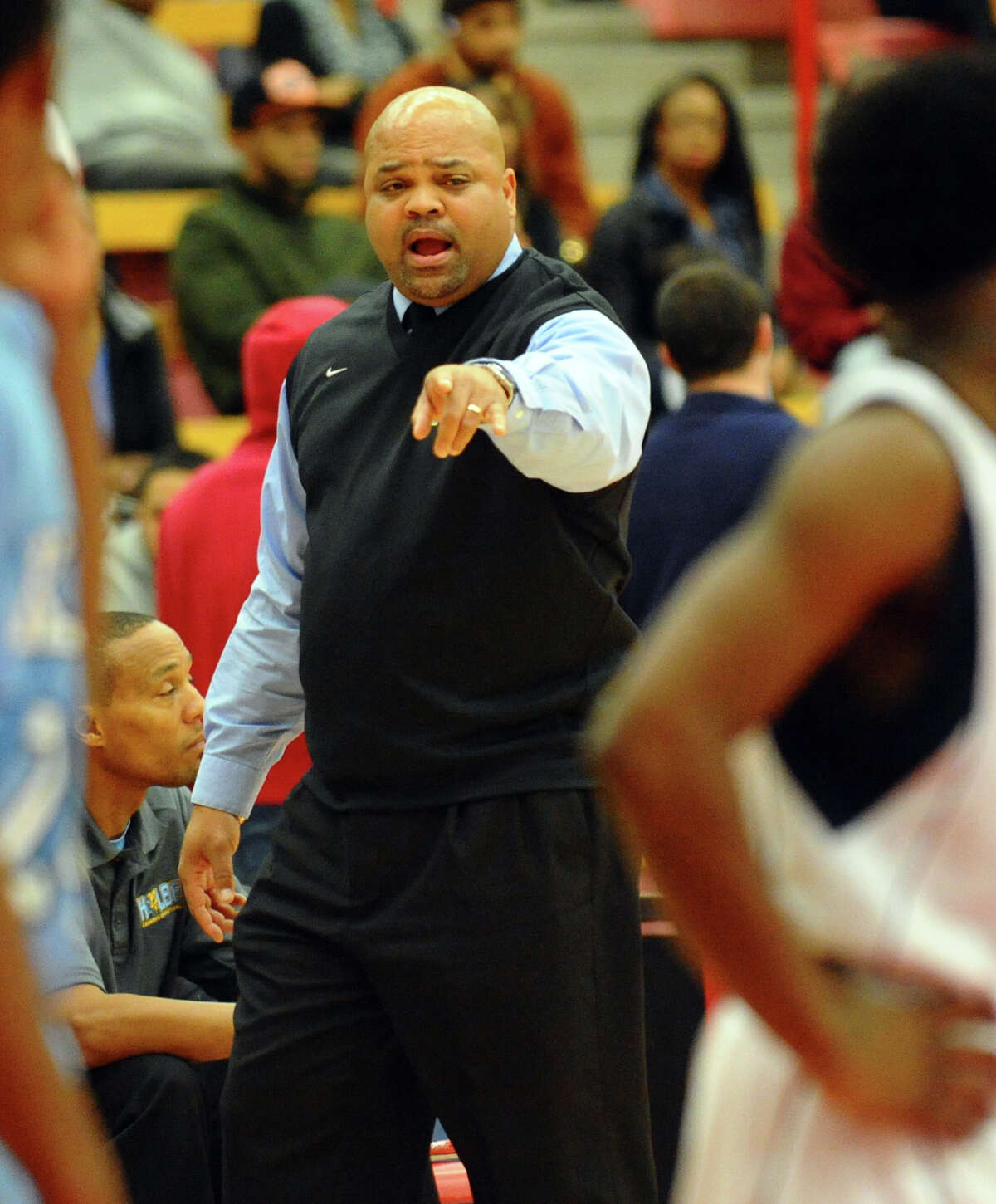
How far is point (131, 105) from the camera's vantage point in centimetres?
731

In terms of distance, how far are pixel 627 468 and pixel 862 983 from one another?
1237 millimetres

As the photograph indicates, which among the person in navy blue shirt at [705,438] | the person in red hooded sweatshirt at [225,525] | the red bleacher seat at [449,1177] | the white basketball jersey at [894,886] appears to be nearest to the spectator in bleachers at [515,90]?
the person in navy blue shirt at [705,438]

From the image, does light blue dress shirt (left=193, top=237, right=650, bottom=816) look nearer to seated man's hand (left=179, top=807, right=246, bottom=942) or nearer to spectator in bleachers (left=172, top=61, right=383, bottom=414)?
seated man's hand (left=179, top=807, right=246, bottom=942)

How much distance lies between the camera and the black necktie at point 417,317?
8.93 ft

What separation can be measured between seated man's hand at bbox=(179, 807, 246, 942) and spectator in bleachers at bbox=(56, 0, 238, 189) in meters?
4.87

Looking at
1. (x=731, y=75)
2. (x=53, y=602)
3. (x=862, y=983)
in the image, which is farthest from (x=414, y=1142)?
(x=731, y=75)

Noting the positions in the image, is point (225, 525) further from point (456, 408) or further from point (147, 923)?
point (456, 408)

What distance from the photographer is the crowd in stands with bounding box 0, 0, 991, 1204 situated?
3035 mm

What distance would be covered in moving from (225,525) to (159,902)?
0.86m

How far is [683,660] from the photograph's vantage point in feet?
4.14

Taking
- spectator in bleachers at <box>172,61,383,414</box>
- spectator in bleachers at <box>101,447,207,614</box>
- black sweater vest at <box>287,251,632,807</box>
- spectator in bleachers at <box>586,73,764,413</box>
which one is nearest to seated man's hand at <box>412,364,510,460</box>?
black sweater vest at <box>287,251,632,807</box>

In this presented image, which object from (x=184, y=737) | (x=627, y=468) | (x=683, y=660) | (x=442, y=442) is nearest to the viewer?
(x=683, y=660)

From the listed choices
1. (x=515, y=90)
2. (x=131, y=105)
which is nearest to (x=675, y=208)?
(x=515, y=90)

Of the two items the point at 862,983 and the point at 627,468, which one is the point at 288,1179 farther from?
the point at 862,983
